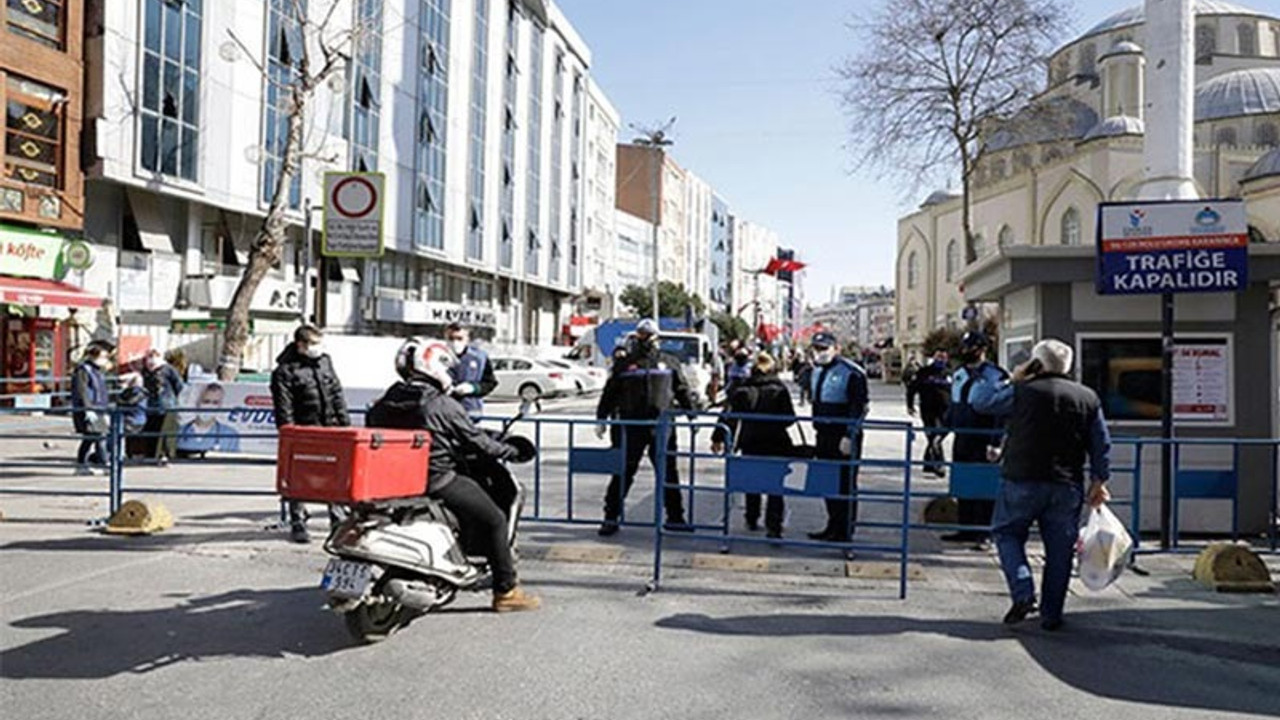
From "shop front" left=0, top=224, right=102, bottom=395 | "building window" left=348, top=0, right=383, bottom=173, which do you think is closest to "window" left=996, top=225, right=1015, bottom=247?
"building window" left=348, top=0, right=383, bottom=173

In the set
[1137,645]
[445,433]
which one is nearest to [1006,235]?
[1137,645]

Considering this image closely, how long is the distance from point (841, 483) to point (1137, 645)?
2.39 meters

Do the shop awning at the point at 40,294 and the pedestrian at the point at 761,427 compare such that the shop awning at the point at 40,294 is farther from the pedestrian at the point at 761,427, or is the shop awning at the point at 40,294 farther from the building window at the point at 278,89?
the pedestrian at the point at 761,427

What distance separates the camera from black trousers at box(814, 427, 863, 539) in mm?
7867

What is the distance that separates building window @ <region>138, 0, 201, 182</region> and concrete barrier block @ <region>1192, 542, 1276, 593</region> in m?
26.8

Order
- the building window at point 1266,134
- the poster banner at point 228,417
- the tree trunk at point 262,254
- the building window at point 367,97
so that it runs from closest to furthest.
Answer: the poster banner at point 228,417, the tree trunk at point 262,254, the building window at point 367,97, the building window at point 1266,134

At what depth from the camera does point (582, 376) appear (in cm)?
3353

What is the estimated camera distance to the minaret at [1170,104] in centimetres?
1015

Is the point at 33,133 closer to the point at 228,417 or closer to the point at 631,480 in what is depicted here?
the point at 228,417

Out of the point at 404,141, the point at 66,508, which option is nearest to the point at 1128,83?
the point at 404,141

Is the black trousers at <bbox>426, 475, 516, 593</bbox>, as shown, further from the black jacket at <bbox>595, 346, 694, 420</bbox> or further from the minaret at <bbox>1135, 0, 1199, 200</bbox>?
the minaret at <bbox>1135, 0, 1199, 200</bbox>

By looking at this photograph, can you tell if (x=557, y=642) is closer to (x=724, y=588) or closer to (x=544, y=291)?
(x=724, y=588)

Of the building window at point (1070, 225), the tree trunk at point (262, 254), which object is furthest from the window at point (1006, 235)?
the tree trunk at point (262, 254)

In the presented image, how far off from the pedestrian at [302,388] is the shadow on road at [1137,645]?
3.66 metres
